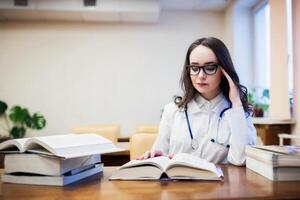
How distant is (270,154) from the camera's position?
3.14 ft

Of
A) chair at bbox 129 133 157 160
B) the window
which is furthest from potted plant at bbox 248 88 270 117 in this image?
chair at bbox 129 133 157 160

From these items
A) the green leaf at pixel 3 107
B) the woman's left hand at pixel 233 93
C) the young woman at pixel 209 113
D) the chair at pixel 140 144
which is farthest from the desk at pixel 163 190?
the green leaf at pixel 3 107

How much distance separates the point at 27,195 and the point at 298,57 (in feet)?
10.1

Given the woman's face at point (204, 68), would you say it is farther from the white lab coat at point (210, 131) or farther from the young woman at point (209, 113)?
the white lab coat at point (210, 131)

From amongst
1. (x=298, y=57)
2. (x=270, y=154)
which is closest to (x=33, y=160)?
(x=270, y=154)

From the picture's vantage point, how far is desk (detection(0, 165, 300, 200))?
0.81 metres

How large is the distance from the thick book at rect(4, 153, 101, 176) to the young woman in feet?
1.11

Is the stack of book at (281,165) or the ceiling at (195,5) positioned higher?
the ceiling at (195,5)

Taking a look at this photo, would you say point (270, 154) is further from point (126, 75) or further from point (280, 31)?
point (126, 75)

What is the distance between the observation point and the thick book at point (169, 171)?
3.22ft

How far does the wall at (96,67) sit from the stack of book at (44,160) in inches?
163

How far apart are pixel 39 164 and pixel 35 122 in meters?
4.22

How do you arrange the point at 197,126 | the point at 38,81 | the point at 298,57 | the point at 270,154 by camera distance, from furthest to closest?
the point at 38,81
the point at 298,57
the point at 197,126
the point at 270,154

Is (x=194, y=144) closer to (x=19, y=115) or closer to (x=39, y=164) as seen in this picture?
(x=39, y=164)
